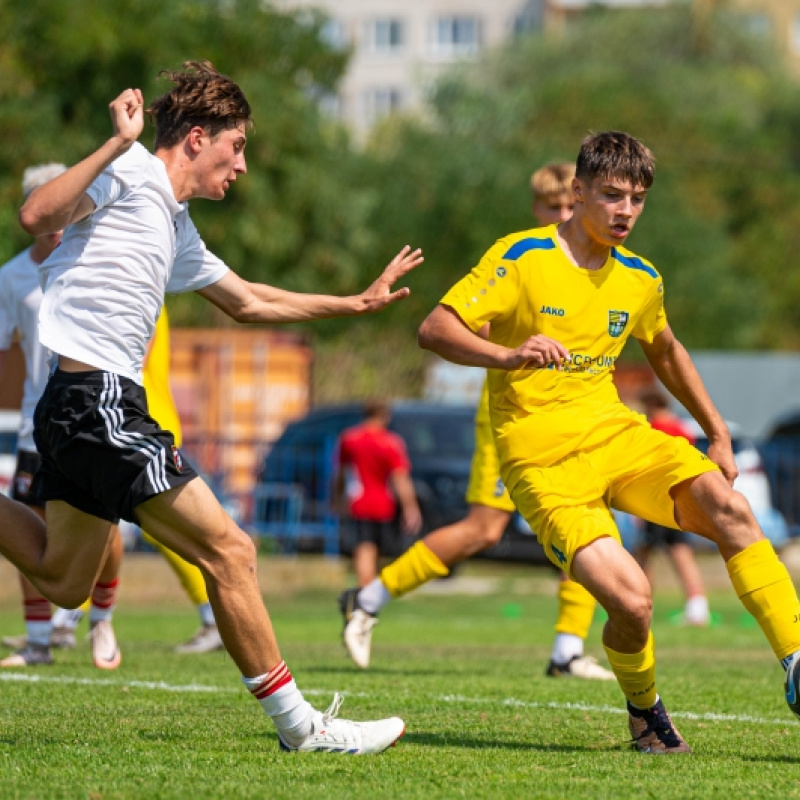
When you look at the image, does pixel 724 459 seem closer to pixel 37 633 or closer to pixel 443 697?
pixel 443 697

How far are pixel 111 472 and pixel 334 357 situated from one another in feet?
83.2

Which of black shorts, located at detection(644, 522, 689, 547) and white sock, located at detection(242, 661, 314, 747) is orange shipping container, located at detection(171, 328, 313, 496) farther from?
white sock, located at detection(242, 661, 314, 747)

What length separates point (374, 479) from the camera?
1791 centimetres

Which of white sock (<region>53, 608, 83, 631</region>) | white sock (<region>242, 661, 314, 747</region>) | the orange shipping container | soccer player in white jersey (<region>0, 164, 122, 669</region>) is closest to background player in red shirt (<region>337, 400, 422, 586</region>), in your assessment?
the orange shipping container

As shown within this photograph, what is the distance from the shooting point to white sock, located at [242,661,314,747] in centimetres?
554

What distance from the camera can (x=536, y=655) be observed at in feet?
35.5

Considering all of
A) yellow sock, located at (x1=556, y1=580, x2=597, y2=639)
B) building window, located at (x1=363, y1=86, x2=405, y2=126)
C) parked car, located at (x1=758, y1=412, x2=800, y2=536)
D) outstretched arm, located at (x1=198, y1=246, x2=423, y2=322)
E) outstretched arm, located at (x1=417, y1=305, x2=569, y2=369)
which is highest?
building window, located at (x1=363, y1=86, x2=405, y2=126)

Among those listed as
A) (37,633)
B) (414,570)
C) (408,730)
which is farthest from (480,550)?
(408,730)

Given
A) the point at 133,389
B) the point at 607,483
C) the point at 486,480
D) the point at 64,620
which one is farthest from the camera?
the point at 64,620

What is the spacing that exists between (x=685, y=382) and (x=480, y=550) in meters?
2.89

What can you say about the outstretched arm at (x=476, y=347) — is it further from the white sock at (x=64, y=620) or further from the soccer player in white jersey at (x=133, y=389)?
the white sock at (x=64, y=620)

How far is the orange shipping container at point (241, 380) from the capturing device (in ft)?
81.3

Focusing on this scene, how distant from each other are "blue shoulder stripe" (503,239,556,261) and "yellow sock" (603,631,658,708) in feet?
4.71

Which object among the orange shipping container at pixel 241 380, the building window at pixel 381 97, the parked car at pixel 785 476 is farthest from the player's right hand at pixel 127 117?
the building window at pixel 381 97
